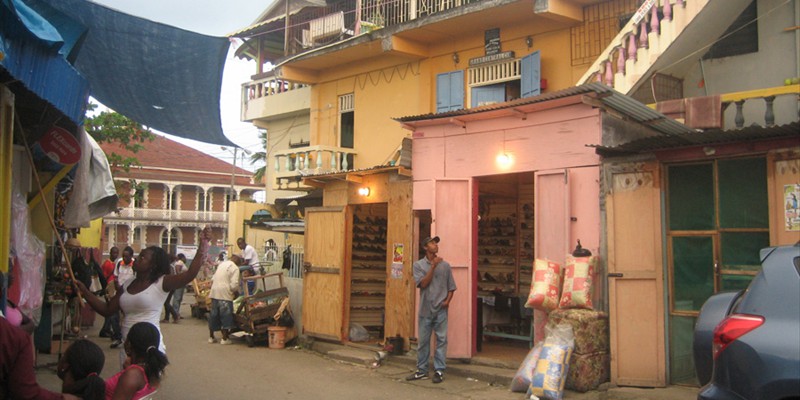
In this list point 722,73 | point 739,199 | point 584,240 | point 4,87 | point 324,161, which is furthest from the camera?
point 324,161

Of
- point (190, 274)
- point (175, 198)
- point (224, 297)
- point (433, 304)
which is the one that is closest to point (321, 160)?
point (224, 297)

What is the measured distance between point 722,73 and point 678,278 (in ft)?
17.9

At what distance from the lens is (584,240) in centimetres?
972

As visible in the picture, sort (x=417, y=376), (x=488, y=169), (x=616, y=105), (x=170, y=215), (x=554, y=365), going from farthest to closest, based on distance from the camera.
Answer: (x=170, y=215) < (x=488, y=169) < (x=417, y=376) < (x=616, y=105) < (x=554, y=365)

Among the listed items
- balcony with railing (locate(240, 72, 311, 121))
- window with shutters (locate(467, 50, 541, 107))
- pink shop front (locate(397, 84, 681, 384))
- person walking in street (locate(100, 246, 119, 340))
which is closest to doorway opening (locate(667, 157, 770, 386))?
pink shop front (locate(397, 84, 681, 384))

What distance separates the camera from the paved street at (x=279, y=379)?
945 centimetres

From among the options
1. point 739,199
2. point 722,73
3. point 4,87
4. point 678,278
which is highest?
point 722,73

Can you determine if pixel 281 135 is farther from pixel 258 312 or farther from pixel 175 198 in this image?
pixel 175 198

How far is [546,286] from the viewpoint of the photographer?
31.3ft

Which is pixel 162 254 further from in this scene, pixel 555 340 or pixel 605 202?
pixel 605 202

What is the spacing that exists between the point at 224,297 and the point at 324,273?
2217 mm

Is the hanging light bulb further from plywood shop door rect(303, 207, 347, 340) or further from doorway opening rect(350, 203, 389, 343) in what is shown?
doorway opening rect(350, 203, 389, 343)

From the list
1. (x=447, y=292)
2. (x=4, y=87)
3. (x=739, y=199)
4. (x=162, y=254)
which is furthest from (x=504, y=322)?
(x=4, y=87)

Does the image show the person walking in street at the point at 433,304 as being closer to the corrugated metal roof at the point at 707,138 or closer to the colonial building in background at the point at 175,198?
the corrugated metal roof at the point at 707,138
